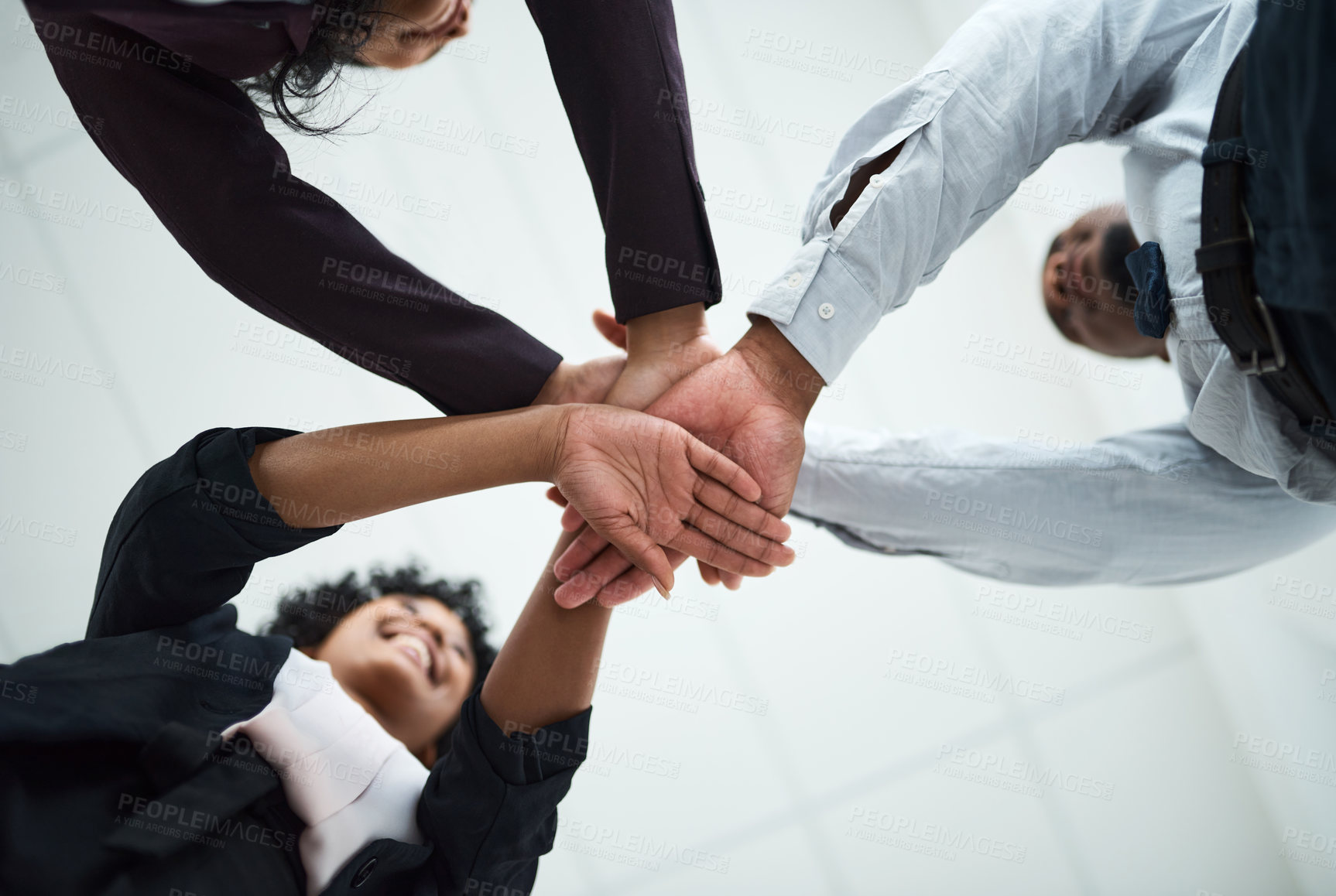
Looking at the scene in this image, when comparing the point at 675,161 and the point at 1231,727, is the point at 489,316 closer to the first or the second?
the point at 675,161

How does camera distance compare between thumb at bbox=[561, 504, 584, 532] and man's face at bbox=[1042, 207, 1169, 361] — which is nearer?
thumb at bbox=[561, 504, 584, 532]

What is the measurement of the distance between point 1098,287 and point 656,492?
73 cm

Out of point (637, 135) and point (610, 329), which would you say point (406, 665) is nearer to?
point (610, 329)

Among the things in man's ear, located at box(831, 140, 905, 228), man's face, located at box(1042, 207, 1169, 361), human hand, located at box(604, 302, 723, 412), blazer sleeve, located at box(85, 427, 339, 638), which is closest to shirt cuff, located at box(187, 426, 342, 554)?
blazer sleeve, located at box(85, 427, 339, 638)

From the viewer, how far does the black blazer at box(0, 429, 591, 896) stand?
70 cm

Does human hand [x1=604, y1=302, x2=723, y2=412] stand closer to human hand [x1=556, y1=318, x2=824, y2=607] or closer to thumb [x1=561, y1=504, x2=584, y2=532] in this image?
human hand [x1=556, y1=318, x2=824, y2=607]

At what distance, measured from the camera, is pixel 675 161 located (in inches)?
36.2

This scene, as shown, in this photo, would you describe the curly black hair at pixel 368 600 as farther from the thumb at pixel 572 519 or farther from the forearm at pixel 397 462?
the forearm at pixel 397 462

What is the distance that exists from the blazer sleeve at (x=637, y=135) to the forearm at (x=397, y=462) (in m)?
0.19

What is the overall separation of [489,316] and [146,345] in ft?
3.35

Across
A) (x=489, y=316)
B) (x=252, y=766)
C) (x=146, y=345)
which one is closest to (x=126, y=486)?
(x=146, y=345)

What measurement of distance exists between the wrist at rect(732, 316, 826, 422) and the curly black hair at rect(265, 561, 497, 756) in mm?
760

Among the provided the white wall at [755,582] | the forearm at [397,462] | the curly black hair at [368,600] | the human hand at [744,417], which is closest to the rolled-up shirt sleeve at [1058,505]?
the human hand at [744,417]

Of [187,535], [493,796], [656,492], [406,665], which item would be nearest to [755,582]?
[406,665]
